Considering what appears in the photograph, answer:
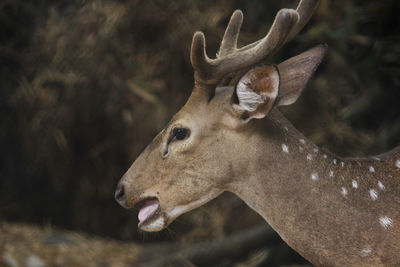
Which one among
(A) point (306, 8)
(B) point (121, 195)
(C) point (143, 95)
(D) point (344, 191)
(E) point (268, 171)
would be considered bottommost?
(C) point (143, 95)

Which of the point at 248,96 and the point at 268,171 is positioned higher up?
the point at 248,96

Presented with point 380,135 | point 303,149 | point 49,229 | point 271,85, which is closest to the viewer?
point 271,85

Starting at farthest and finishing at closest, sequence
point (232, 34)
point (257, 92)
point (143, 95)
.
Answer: point (143, 95)
point (232, 34)
point (257, 92)

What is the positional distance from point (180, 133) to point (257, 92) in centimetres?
34

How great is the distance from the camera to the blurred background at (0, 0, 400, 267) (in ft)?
13.3

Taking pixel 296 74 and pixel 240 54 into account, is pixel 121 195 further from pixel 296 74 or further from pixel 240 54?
pixel 296 74

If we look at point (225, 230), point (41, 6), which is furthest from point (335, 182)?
point (41, 6)

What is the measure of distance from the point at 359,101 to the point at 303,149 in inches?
82.4

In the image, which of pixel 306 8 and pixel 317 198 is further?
pixel 306 8

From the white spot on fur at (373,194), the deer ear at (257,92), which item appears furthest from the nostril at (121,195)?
the white spot on fur at (373,194)

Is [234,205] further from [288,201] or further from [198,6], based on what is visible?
[288,201]

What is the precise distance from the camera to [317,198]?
217 centimetres

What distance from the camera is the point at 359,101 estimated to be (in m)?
4.20

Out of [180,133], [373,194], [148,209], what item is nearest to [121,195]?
[148,209]
